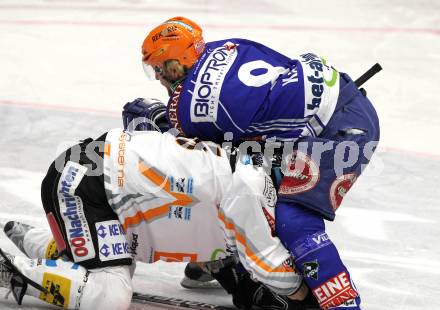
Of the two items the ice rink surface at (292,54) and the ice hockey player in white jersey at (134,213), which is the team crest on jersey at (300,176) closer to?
the ice hockey player in white jersey at (134,213)

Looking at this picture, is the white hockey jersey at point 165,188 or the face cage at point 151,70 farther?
the face cage at point 151,70

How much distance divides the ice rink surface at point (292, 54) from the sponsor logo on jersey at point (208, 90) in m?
0.79

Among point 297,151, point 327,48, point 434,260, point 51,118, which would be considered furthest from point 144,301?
point 327,48

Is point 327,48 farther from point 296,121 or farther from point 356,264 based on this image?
point 296,121

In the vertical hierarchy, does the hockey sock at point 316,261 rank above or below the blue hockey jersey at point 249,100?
below

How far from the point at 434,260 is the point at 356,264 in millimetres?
359

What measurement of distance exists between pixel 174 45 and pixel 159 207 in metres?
0.63

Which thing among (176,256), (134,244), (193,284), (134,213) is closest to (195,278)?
(193,284)

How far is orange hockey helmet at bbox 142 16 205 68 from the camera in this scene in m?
3.71

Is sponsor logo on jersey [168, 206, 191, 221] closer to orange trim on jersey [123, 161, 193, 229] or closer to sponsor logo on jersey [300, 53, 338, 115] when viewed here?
orange trim on jersey [123, 161, 193, 229]

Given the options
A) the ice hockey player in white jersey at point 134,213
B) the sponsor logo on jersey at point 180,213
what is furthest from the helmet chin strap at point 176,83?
the sponsor logo on jersey at point 180,213

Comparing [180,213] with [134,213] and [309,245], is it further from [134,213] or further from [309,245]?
[309,245]

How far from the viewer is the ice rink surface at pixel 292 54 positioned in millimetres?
4379

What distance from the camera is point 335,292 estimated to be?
342 centimetres
